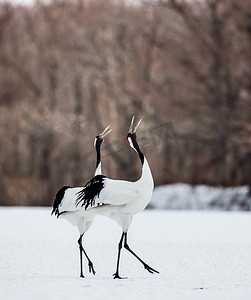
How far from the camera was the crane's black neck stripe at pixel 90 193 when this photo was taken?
6.77 metres

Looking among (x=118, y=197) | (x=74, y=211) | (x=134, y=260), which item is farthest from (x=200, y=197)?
(x=118, y=197)

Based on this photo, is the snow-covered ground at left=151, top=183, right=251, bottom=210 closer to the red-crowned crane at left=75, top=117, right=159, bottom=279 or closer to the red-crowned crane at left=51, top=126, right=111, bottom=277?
the red-crowned crane at left=51, top=126, right=111, bottom=277

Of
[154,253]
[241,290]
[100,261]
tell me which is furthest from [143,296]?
[154,253]

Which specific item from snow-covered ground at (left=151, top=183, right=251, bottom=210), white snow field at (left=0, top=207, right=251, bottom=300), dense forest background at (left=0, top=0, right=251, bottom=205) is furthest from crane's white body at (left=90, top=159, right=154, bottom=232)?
dense forest background at (left=0, top=0, right=251, bottom=205)

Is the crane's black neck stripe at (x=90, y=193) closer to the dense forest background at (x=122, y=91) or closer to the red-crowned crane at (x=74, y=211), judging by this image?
the red-crowned crane at (x=74, y=211)

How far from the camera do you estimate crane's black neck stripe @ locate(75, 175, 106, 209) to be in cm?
677

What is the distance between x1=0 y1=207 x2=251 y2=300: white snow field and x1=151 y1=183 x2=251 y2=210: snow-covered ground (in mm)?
5449

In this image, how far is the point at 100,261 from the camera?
841 centimetres

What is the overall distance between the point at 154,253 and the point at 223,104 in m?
13.3

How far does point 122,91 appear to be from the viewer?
25188mm

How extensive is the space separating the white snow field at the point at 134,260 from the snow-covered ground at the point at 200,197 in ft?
17.9

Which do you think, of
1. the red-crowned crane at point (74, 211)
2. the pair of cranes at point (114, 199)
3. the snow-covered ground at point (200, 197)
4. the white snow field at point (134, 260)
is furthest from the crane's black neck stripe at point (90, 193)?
the snow-covered ground at point (200, 197)

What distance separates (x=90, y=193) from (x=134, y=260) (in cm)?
205

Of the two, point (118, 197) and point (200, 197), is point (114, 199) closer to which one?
point (118, 197)
